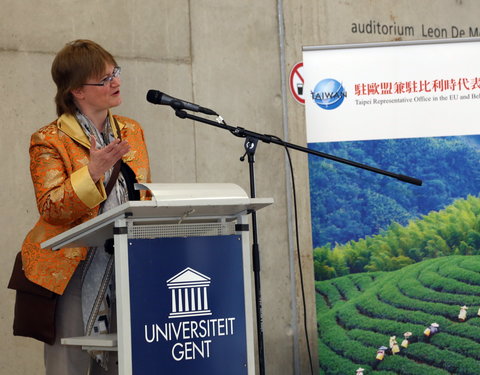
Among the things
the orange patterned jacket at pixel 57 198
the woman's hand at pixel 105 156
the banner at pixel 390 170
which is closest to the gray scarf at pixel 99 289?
the orange patterned jacket at pixel 57 198

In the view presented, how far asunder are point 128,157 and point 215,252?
66cm

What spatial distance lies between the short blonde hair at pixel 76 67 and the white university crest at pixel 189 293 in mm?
864

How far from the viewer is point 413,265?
4363 millimetres

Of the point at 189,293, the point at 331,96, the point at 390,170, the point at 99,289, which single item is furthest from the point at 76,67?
the point at 390,170

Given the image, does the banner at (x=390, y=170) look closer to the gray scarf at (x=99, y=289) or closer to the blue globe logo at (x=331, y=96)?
the blue globe logo at (x=331, y=96)

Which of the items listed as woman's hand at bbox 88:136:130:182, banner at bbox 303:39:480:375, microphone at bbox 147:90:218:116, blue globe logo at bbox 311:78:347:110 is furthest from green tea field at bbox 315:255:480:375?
woman's hand at bbox 88:136:130:182

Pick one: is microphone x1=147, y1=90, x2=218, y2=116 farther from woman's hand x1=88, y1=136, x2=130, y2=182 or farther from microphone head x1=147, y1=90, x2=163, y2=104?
woman's hand x1=88, y1=136, x2=130, y2=182

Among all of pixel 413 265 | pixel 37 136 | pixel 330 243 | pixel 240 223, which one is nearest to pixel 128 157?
pixel 37 136

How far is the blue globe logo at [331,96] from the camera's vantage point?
4.41 meters

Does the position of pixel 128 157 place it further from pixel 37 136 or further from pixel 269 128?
pixel 269 128

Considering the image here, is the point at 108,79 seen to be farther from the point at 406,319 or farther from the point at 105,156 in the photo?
the point at 406,319

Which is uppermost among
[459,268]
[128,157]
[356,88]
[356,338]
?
[356,88]

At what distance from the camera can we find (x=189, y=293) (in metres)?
2.29

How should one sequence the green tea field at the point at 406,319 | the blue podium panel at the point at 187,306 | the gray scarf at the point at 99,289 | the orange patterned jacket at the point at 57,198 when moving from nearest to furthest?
the blue podium panel at the point at 187,306 < the orange patterned jacket at the point at 57,198 < the gray scarf at the point at 99,289 < the green tea field at the point at 406,319
